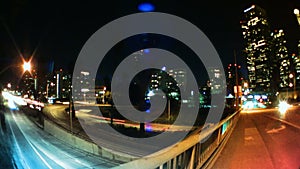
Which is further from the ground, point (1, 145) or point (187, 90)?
point (187, 90)

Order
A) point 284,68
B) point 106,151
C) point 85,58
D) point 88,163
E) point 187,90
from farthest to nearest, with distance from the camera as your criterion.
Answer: point 284,68, point 187,90, point 85,58, point 106,151, point 88,163

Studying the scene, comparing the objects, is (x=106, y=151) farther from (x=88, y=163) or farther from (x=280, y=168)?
(x=280, y=168)

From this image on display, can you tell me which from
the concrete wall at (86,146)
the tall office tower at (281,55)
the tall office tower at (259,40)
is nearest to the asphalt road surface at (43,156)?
the concrete wall at (86,146)

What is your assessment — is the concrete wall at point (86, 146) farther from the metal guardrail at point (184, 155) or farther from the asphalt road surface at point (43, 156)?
the metal guardrail at point (184, 155)

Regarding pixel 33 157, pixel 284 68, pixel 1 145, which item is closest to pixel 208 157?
pixel 33 157

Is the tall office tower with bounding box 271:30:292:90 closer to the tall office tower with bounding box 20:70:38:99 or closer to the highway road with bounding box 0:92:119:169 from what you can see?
the tall office tower with bounding box 20:70:38:99

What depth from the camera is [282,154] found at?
963 cm

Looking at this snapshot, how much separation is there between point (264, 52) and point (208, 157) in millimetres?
147878

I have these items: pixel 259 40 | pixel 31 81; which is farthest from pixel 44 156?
pixel 259 40

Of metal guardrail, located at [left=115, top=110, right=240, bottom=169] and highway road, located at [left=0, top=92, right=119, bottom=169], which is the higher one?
metal guardrail, located at [left=115, top=110, right=240, bottom=169]

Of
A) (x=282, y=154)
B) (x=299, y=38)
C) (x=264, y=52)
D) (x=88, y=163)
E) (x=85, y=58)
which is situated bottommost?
(x=88, y=163)

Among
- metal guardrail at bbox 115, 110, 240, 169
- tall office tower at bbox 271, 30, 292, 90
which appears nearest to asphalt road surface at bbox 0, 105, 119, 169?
metal guardrail at bbox 115, 110, 240, 169

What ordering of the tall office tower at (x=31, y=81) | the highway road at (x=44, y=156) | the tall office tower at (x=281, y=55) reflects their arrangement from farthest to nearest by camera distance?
1. the tall office tower at (x=281, y=55)
2. the tall office tower at (x=31, y=81)
3. the highway road at (x=44, y=156)

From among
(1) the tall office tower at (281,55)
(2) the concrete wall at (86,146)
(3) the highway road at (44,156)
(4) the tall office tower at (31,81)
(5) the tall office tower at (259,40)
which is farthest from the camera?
(5) the tall office tower at (259,40)
